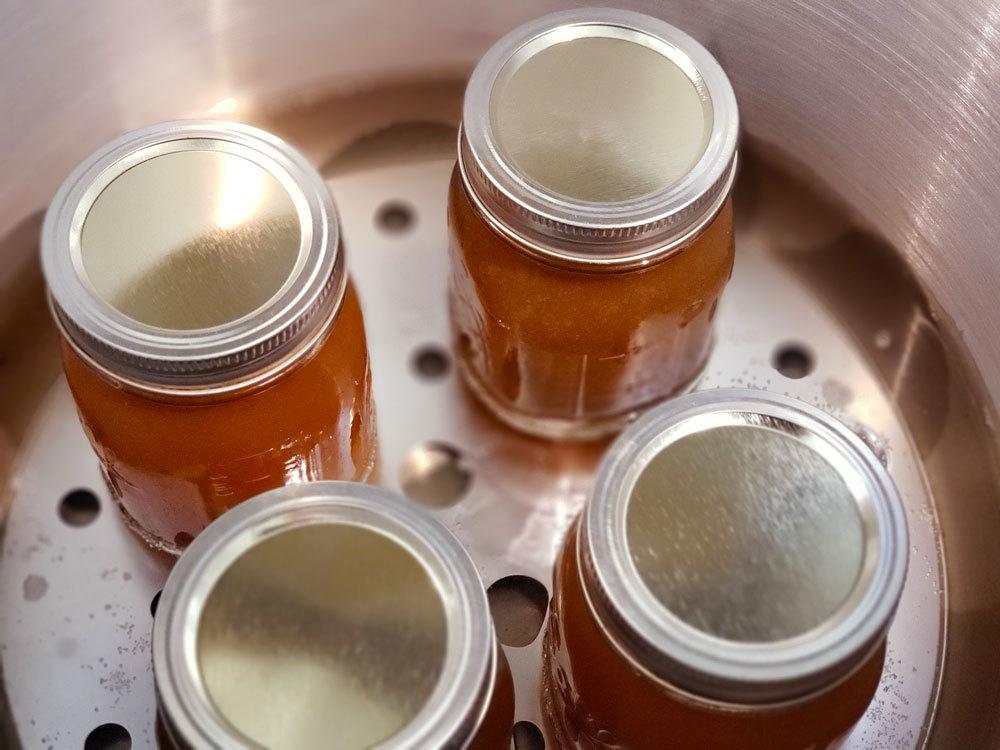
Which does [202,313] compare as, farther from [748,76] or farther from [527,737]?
[748,76]

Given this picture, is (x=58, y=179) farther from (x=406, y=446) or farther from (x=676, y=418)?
(x=676, y=418)

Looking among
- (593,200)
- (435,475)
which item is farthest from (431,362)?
(593,200)

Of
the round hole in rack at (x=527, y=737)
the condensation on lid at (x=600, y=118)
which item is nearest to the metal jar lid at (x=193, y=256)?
the condensation on lid at (x=600, y=118)

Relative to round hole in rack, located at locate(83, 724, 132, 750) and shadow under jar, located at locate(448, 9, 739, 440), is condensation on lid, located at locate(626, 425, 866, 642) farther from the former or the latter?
round hole in rack, located at locate(83, 724, 132, 750)

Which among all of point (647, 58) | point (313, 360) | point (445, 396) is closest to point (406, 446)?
point (445, 396)

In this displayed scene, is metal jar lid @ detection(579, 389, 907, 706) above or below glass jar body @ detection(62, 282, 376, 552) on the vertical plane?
above

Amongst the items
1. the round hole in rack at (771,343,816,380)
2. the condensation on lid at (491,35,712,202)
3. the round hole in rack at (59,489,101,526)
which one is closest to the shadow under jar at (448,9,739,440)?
the condensation on lid at (491,35,712,202)
